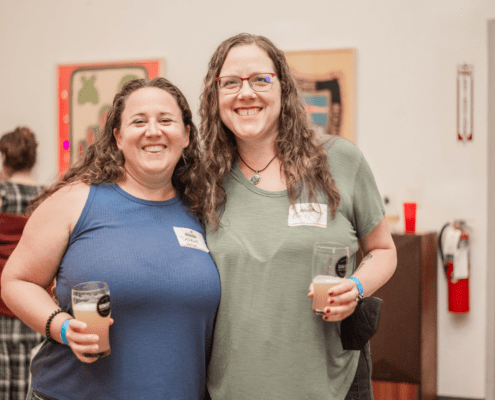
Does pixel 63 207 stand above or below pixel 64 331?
above

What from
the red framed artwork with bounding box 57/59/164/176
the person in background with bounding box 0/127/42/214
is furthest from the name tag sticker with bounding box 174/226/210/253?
the red framed artwork with bounding box 57/59/164/176

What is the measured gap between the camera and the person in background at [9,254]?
112 inches

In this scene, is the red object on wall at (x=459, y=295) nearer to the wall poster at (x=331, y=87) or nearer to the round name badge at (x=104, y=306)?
the wall poster at (x=331, y=87)

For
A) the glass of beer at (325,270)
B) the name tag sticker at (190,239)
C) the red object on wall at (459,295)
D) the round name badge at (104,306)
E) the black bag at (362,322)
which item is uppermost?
the name tag sticker at (190,239)

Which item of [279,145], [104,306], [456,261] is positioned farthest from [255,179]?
[456,261]

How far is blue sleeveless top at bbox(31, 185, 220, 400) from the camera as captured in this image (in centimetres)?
146

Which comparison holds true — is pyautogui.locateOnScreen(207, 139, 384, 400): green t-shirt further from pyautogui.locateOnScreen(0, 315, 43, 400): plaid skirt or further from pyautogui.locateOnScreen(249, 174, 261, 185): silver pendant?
pyautogui.locateOnScreen(0, 315, 43, 400): plaid skirt

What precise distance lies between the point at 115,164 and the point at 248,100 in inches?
19.3

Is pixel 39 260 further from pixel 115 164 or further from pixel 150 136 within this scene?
pixel 150 136

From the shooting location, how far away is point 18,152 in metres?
3.13

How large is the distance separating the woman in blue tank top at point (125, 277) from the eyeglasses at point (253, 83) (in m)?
0.22

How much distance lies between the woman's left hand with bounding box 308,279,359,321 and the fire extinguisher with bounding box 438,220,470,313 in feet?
7.00

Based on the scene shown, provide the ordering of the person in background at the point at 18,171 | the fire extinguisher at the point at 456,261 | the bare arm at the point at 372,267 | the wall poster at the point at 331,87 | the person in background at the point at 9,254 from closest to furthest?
the bare arm at the point at 372,267
the person in background at the point at 9,254
the person in background at the point at 18,171
the fire extinguisher at the point at 456,261
the wall poster at the point at 331,87

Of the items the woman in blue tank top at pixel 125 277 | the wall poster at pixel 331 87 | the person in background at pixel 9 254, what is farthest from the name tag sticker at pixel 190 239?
the wall poster at pixel 331 87
